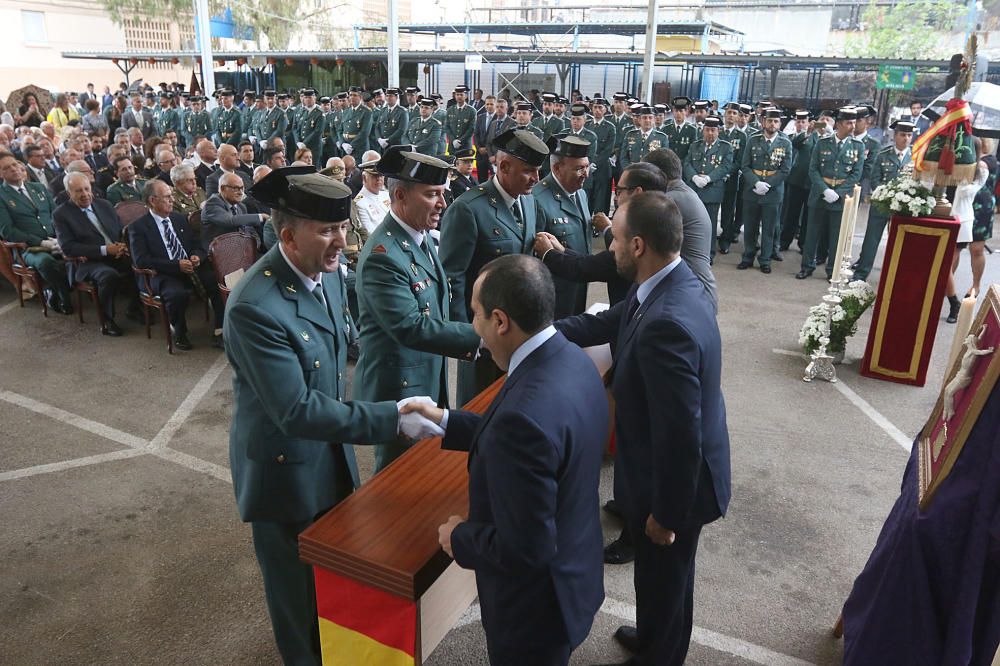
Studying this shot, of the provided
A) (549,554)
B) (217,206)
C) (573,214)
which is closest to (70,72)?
(217,206)

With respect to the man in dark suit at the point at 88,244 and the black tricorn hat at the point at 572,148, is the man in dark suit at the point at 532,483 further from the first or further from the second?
the man in dark suit at the point at 88,244

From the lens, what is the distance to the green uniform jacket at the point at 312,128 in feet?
49.7

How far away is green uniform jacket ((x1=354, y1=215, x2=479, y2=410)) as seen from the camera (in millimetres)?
2994

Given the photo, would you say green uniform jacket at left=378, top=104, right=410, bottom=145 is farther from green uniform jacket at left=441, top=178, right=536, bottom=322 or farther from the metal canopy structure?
green uniform jacket at left=441, top=178, right=536, bottom=322

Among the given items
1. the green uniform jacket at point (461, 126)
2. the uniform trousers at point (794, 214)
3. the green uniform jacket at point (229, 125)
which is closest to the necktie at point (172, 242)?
the uniform trousers at point (794, 214)

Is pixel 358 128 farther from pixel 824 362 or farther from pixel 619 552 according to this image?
pixel 619 552

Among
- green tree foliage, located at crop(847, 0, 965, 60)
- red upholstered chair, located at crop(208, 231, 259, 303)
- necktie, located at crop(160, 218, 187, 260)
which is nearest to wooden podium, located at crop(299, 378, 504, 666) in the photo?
red upholstered chair, located at crop(208, 231, 259, 303)

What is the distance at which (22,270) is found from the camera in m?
7.23

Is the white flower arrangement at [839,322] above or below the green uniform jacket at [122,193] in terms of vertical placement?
below

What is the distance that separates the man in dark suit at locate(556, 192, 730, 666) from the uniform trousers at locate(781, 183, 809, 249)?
8.48 metres

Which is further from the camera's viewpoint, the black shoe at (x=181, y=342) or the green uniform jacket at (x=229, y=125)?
the green uniform jacket at (x=229, y=125)

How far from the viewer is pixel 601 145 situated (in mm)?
11961

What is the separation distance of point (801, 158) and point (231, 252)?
7713 millimetres

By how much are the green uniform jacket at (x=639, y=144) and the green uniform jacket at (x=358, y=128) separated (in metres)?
5.81
